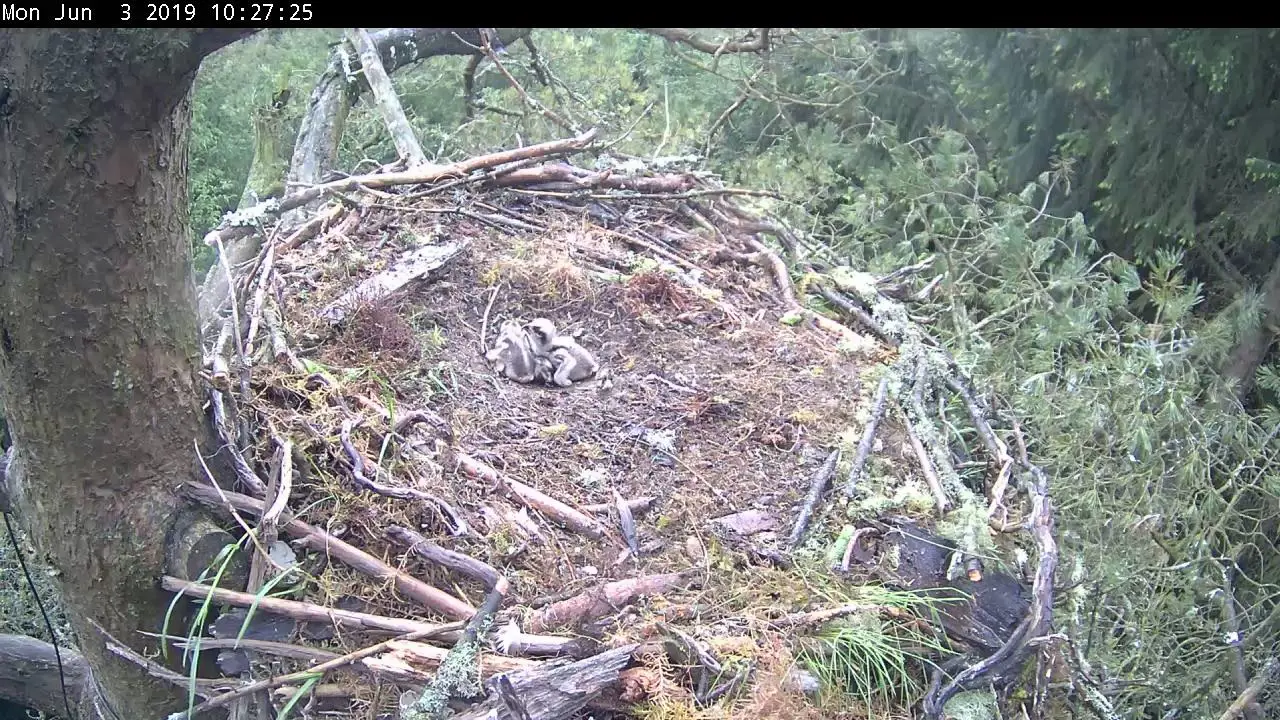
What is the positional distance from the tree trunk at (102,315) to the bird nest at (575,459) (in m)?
0.17

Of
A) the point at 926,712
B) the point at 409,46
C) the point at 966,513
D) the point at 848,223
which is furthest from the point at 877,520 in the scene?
the point at 409,46

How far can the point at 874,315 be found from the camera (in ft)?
10.8

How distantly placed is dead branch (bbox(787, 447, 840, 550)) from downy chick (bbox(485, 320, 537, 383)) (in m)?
1.02

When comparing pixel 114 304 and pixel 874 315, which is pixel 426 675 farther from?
pixel 874 315

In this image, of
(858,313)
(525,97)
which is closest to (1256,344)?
(858,313)

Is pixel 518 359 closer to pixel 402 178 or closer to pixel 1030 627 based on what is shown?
pixel 402 178

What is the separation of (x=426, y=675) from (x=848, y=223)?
4.47 m

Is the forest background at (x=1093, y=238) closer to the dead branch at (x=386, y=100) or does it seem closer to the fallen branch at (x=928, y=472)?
the dead branch at (x=386, y=100)

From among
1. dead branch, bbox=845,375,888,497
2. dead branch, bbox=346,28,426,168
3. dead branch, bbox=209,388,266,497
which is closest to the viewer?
dead branch, bbox=209,388,266,497

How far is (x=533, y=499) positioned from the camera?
237 cm

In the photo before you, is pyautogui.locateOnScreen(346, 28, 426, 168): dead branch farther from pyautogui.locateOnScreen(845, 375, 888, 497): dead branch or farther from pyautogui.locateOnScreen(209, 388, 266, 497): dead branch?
pyautogui.locateOnScreen(845, 375, 888, 497): dead branch

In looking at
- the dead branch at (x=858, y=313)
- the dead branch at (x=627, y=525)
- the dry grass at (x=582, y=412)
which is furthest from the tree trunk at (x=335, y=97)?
the dead branch at (x=627, y=525)

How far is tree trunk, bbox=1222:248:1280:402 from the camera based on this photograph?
14.5ft
